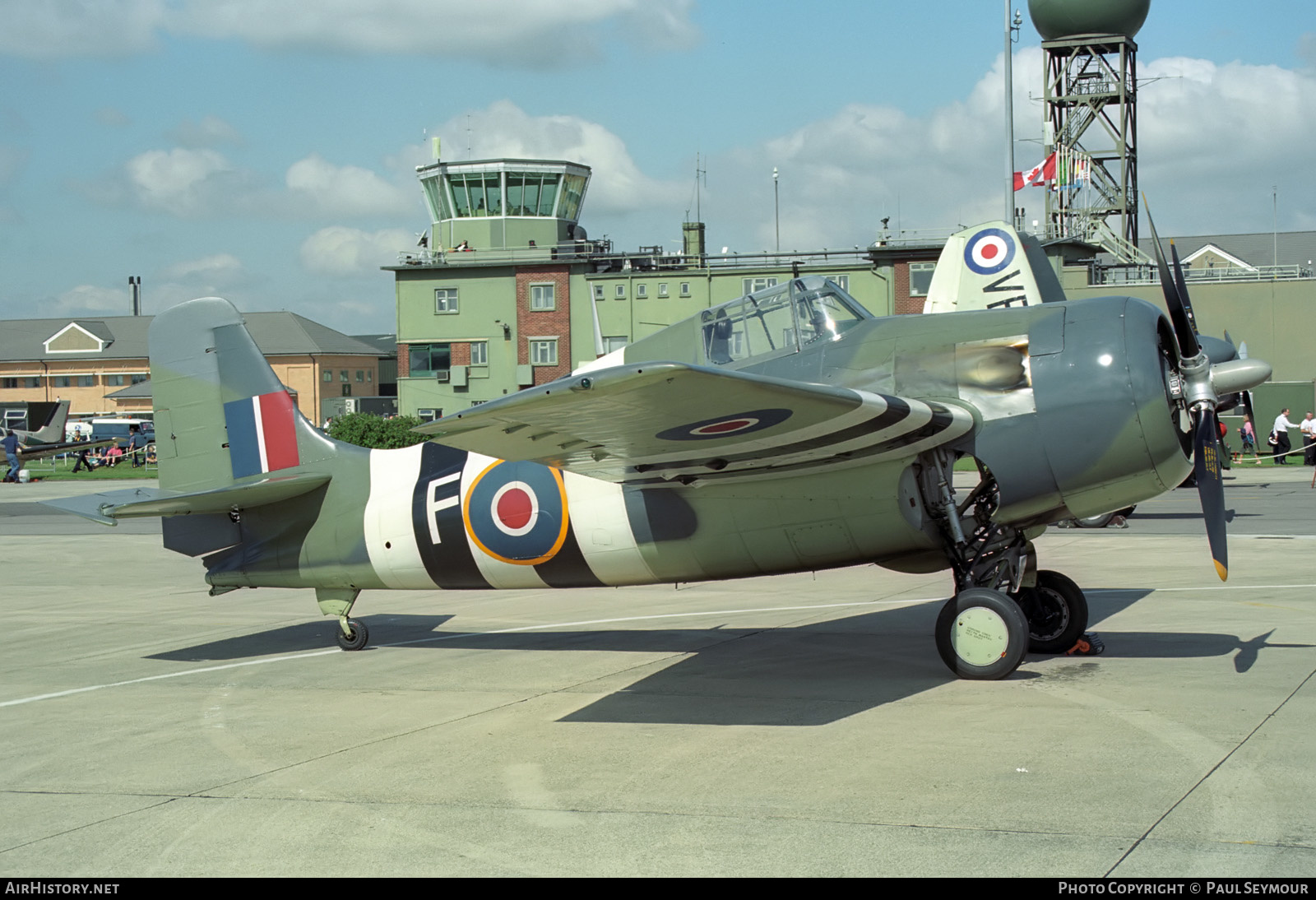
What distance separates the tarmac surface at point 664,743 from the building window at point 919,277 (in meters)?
43.5

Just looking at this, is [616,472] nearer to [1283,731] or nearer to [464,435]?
[464,435]

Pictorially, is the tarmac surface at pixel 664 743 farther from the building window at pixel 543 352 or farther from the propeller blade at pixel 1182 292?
the building window at pixel 543 352

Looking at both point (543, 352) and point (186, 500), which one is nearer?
point (186, 500)

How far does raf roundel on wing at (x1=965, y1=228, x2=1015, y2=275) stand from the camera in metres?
14.0

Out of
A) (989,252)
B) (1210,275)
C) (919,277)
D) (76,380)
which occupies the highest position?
(919,277)

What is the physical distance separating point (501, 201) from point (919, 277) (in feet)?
70.3

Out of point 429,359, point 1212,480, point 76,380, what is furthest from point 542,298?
point 76,380

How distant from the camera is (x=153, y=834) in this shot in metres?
5.65

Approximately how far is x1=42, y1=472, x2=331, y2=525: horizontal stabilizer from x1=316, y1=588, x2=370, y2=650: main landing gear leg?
0.94 meters

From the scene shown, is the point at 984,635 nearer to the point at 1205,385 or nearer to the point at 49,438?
the point at 1205,385

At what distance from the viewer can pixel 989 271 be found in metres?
14.1

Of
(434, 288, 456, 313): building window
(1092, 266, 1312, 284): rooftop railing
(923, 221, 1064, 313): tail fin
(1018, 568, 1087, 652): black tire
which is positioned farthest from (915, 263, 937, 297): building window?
(1018, 568, 1087, 652): black tire
